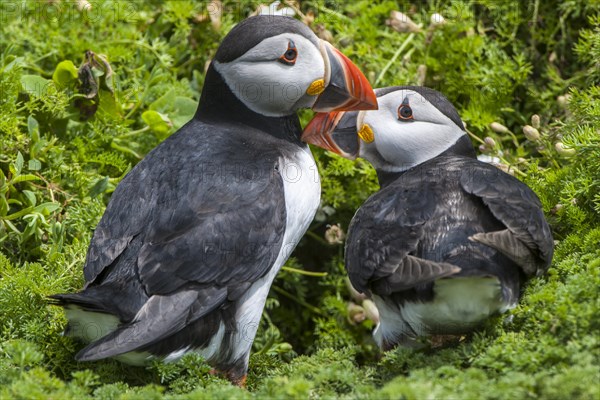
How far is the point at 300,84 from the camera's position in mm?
4555

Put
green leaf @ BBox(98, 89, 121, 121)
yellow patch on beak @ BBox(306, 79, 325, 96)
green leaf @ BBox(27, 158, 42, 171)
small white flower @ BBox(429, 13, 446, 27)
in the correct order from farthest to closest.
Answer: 1. small white flower @ BBox(429, 13, 446, 27)
2. green leaf @ BBox(98, 89, 121, 121)
3. green leaf @ BBox(27, 158, 42, 171)
4. yellow patch on beak @ BBox(306, 79, 325, 96)

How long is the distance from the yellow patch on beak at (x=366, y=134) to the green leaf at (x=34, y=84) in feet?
6.21

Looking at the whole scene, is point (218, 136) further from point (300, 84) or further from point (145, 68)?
point (145, 68)

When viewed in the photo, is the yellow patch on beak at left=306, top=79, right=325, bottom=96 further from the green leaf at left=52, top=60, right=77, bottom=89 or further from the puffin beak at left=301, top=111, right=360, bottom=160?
the green leaf at left=52, top=60, right=77, bottom=89

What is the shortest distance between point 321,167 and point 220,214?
5.30 feet

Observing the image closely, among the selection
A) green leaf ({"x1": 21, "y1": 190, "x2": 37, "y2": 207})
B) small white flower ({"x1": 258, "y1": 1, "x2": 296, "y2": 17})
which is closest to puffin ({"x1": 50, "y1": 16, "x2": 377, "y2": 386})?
green leaf ({"x1": 21, "y1": 190, "x2": 37, "y2": 207})

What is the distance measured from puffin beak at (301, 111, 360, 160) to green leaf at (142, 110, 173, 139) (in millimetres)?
1018

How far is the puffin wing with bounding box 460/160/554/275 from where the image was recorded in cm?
374

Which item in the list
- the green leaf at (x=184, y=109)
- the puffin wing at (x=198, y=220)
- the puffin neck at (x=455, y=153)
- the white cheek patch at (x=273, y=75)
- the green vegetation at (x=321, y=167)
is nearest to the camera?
the green vegetation at (x=321, y=167)

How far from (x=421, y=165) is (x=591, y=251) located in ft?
3.11

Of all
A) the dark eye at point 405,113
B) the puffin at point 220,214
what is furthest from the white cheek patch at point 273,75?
the dark eye at point 405,113

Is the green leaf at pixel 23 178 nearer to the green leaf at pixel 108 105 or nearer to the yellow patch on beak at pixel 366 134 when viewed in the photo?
the green leaf at pixel 108 105

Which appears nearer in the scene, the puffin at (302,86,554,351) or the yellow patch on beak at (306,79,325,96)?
the puffin at (302,86,554,351)

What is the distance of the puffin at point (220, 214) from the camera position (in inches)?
151
